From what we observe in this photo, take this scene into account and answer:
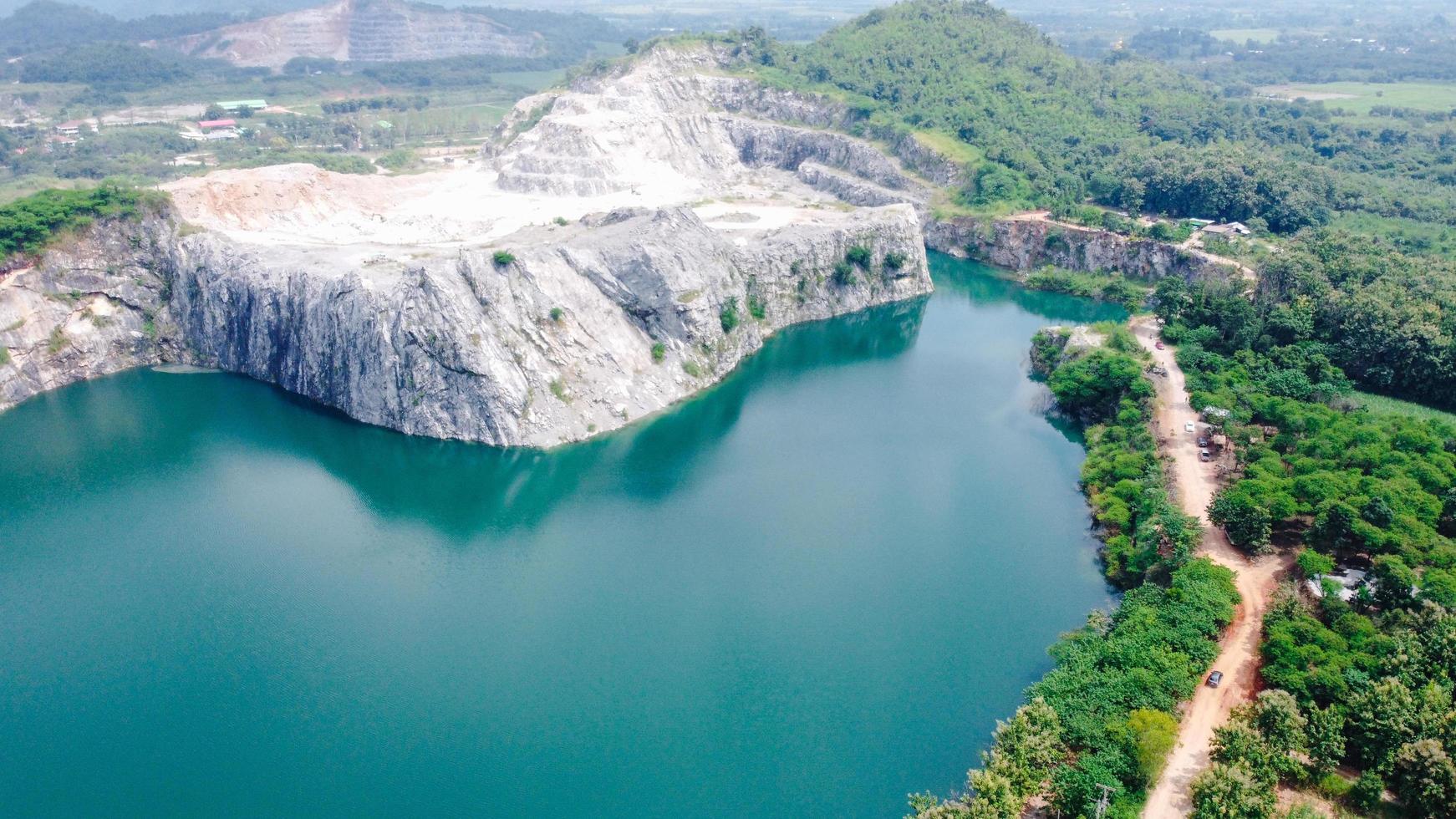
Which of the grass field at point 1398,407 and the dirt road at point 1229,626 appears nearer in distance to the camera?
the dirt road at point 1229,626

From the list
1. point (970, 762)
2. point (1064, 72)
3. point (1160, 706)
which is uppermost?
point (1064, 72)

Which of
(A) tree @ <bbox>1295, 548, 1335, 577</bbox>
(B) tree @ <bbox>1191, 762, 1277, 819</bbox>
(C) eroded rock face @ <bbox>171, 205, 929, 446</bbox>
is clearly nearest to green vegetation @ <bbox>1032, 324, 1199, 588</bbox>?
(A) tree @ <bbox>1295, 548, 1335, 577</bbox>

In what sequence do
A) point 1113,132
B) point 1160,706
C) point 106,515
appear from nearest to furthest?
point 1160,706 → point 106,515 → point 1113,132

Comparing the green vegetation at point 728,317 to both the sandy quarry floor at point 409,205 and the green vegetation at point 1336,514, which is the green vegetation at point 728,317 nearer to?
the sandy quarry floor at point 409,205

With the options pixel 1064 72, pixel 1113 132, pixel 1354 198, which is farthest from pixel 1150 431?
pixel 1064 72

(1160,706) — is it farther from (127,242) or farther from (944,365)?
(127,242)

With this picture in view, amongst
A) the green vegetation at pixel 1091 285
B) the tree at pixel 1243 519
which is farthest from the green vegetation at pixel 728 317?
the tree at pixel 1243 519
